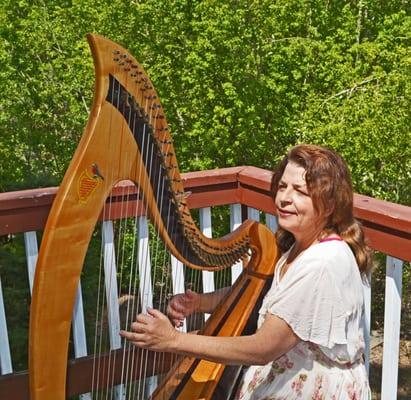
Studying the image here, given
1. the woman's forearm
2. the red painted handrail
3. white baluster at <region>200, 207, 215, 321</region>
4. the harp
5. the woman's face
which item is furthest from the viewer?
white baluster at <region>200, 207, 215, 321</region>

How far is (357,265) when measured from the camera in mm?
2002

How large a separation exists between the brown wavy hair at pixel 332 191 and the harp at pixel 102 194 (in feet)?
1.05

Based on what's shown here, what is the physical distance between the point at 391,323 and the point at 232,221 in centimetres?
90


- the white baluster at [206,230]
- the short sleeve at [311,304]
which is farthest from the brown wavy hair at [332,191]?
the white baluster at [206,230]

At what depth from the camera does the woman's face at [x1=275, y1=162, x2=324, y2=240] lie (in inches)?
77.7

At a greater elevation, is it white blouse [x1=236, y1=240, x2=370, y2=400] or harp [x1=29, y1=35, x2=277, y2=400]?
harp [x1=29, y1=35, x2=277, y2=400]

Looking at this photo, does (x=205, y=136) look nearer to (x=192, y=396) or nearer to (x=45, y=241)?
(x=192, y=396)

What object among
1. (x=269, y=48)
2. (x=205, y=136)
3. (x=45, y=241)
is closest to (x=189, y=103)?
(x=205, y=136)

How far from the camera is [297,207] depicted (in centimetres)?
198

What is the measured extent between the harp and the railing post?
22.4 inches

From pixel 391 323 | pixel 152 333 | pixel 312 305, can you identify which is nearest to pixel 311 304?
pixel 312 305

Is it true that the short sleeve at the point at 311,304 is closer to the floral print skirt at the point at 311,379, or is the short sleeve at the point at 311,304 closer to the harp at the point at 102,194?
the floral print skirt at the point at 311,379

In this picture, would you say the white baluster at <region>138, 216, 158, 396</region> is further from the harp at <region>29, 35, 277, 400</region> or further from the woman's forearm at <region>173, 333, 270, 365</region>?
the woman's forearm at <region>173, 333, 270, 365</region>

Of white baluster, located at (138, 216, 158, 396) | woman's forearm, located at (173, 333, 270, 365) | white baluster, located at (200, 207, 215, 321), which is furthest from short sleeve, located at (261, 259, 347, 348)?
white baluster, located at (200, 207, 215, 321)
